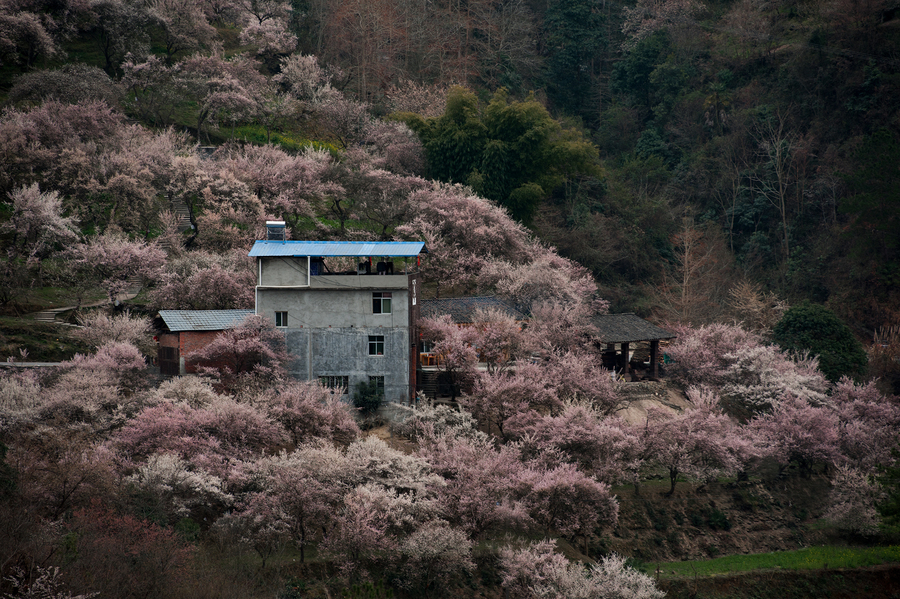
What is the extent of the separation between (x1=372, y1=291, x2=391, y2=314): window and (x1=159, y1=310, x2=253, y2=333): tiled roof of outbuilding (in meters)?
4.96

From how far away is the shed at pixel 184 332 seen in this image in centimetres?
3309

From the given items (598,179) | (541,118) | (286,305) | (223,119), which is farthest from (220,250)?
(598,179)

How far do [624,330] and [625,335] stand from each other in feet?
1.61

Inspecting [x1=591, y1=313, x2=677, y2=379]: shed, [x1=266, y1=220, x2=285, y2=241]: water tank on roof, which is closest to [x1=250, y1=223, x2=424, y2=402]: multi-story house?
[x1=266, y1=220, x2=285, y2=241]: water tank on roof

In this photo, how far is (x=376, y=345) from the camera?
3438 cm

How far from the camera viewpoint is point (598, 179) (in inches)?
2347

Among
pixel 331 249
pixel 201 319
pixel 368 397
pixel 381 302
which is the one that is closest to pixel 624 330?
pixel 381 302

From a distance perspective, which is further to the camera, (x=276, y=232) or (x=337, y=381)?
(x=276, y=232)

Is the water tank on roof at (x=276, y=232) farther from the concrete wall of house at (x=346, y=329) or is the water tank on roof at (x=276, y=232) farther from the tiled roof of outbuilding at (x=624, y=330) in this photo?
the tiled roof of outbuilding at (x=624, y=330)

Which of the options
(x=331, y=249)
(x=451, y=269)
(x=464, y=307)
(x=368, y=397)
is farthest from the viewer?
(x=451, y=269)

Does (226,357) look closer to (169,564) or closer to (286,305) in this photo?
(286,305)

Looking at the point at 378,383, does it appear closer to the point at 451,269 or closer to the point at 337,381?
the point at 337,381

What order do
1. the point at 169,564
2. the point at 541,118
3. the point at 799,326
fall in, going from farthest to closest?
the point at 541,118 → the point at 799,326 → the point at 169,564

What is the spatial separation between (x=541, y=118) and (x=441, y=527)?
31487 millimetres
